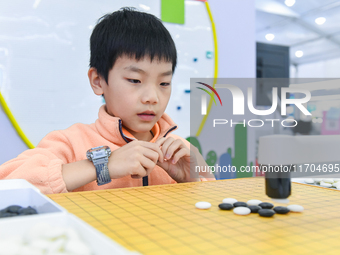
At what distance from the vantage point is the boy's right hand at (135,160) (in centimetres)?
73

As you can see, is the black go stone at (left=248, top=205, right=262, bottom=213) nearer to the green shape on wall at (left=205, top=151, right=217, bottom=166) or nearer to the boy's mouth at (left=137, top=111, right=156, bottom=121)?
the boy's mouth at (left=137, top=111, right=156, bottom=121)

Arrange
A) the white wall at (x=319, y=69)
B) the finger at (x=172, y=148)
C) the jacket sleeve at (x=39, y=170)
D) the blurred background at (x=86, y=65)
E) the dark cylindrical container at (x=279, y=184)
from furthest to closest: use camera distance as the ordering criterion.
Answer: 1. the white wall at (x=319, y=69)
2. the blurred background at (x=86, y=65)
3. the finger at (x=172, y=148)
4. the jacket sleeve at (x=39, y=170)
5. the dark cylindrical container at (x=279, y=184)

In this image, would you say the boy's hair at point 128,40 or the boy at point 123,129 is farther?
the boy's hair at point 128,40

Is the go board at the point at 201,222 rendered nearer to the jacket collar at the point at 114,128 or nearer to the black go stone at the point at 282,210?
the black go stone at the point at 282,210

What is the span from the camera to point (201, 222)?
43 cm

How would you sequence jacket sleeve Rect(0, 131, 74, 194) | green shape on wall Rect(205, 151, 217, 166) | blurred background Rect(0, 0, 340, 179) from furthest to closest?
green shape on wall Rect(205, 151, 217, 166)
blurred background Rect(0, 0, 340, 179)
jacket sleeve Rect(0, 131, 74, 194)

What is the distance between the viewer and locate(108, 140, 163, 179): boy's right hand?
28.7 inches

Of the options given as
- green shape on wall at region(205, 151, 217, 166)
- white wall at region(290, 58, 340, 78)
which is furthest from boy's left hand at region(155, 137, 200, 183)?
white wall at region(290, 58, 340, 78)

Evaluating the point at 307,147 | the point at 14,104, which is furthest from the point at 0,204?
the point at 14,104

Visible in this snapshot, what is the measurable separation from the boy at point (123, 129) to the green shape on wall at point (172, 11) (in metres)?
0.52

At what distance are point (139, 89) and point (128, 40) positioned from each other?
0.16 metres

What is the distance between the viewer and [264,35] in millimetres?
4812

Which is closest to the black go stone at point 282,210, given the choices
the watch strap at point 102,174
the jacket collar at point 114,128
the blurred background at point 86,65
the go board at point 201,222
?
the go board at point 201,222

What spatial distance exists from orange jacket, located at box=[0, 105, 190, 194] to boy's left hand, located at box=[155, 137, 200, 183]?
122 mm
